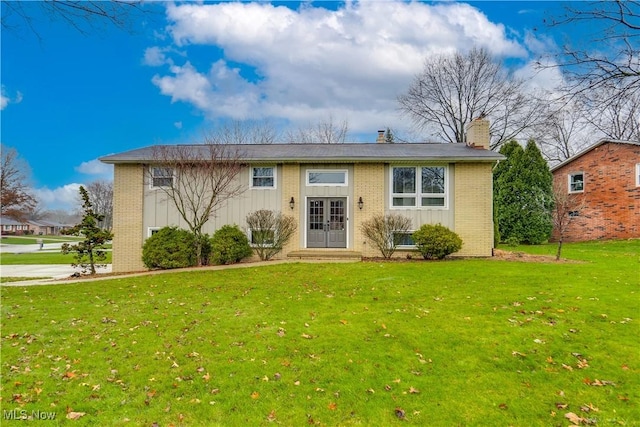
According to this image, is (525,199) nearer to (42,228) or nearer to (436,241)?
(436,241)

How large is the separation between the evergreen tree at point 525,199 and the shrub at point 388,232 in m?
8.24

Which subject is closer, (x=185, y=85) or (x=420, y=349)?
(x=420, y=349)

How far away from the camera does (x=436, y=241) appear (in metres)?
12.2

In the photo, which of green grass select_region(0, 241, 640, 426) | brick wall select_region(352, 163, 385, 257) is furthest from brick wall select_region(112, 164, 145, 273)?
brick wall select_region(352, 163, 385, 257)

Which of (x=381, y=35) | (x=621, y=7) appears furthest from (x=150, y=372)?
(x=381, y=35)

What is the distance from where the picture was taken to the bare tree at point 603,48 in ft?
12.7

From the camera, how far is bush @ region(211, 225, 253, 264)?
12.4 metres

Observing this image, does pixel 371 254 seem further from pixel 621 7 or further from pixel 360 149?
pixel 621 7

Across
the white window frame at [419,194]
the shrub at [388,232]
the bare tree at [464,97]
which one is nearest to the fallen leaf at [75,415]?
the shrub at [388,232]

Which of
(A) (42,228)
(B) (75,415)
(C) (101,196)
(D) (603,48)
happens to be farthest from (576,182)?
(A) (42,228)

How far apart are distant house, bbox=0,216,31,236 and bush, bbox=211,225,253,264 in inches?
2728

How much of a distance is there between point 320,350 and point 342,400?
3.72 feet

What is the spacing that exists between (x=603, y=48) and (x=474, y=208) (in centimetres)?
958

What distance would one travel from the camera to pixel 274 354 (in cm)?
457
